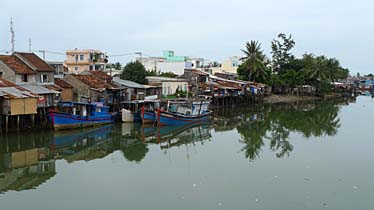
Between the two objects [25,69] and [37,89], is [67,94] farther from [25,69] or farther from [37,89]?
[37,89]

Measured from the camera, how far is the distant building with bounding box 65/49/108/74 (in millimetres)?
52156

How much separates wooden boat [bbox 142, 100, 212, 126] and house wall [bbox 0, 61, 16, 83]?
9959mm

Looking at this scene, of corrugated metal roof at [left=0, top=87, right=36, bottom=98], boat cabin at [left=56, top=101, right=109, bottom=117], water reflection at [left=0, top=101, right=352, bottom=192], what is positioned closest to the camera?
water reflection at [left=0, top=101, right=352, bottom=192]

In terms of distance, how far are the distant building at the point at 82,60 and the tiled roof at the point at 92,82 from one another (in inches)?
802

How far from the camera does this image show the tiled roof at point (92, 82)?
30367 mm

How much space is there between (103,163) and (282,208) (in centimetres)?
884

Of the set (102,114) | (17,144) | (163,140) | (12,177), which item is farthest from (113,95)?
(12,177)

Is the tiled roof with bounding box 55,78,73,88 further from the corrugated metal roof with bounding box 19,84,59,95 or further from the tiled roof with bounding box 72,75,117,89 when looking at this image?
the corrugated metal roof with bounding box 19,84,59,95

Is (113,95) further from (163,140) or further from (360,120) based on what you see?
(360,120)

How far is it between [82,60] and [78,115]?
2783 cm

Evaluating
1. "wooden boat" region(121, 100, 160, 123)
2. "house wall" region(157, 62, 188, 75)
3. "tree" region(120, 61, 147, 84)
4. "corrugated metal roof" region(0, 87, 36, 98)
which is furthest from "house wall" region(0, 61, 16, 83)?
"house wall" region(157, 62, 188, 75)

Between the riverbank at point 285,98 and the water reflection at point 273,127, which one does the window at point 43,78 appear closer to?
the water reflection at point 273,127

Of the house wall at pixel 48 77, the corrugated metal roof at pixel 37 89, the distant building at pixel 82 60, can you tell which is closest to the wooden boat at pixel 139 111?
the house wall at pixel 48 77

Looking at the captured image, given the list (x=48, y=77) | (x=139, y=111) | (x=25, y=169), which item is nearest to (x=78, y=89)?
(x=48, y=77)
